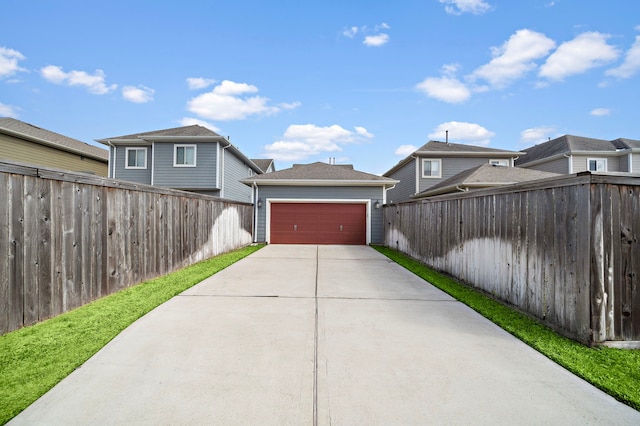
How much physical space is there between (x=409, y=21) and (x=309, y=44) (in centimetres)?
462

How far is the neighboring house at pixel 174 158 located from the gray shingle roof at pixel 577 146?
22.6 metres

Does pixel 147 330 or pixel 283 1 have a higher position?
pixel 283 1

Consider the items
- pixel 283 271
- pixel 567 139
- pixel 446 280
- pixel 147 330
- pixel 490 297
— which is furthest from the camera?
pixel 567 139

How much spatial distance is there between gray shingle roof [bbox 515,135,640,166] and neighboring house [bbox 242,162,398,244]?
16215 millimetres

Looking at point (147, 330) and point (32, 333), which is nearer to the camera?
point (32, 333)

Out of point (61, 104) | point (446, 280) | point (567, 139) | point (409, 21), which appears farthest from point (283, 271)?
point (567, 139)

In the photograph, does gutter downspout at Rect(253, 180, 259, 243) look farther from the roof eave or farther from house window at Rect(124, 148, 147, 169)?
the roof eave

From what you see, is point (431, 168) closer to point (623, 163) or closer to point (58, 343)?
point (623, 163)

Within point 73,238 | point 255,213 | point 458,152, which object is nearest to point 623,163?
point 458,152

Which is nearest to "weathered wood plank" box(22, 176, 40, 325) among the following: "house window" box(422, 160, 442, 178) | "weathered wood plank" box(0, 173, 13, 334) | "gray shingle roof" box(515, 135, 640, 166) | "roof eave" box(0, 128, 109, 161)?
"weathered wood plank" box(0, 173, 13, 334)

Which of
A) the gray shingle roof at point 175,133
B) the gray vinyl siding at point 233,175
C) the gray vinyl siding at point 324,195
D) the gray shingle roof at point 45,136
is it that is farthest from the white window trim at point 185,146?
the gray shingle roof at point 45,136

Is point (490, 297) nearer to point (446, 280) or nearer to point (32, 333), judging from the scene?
point (446, 280)

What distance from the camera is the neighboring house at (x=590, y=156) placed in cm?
1988

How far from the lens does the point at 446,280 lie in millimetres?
6148
